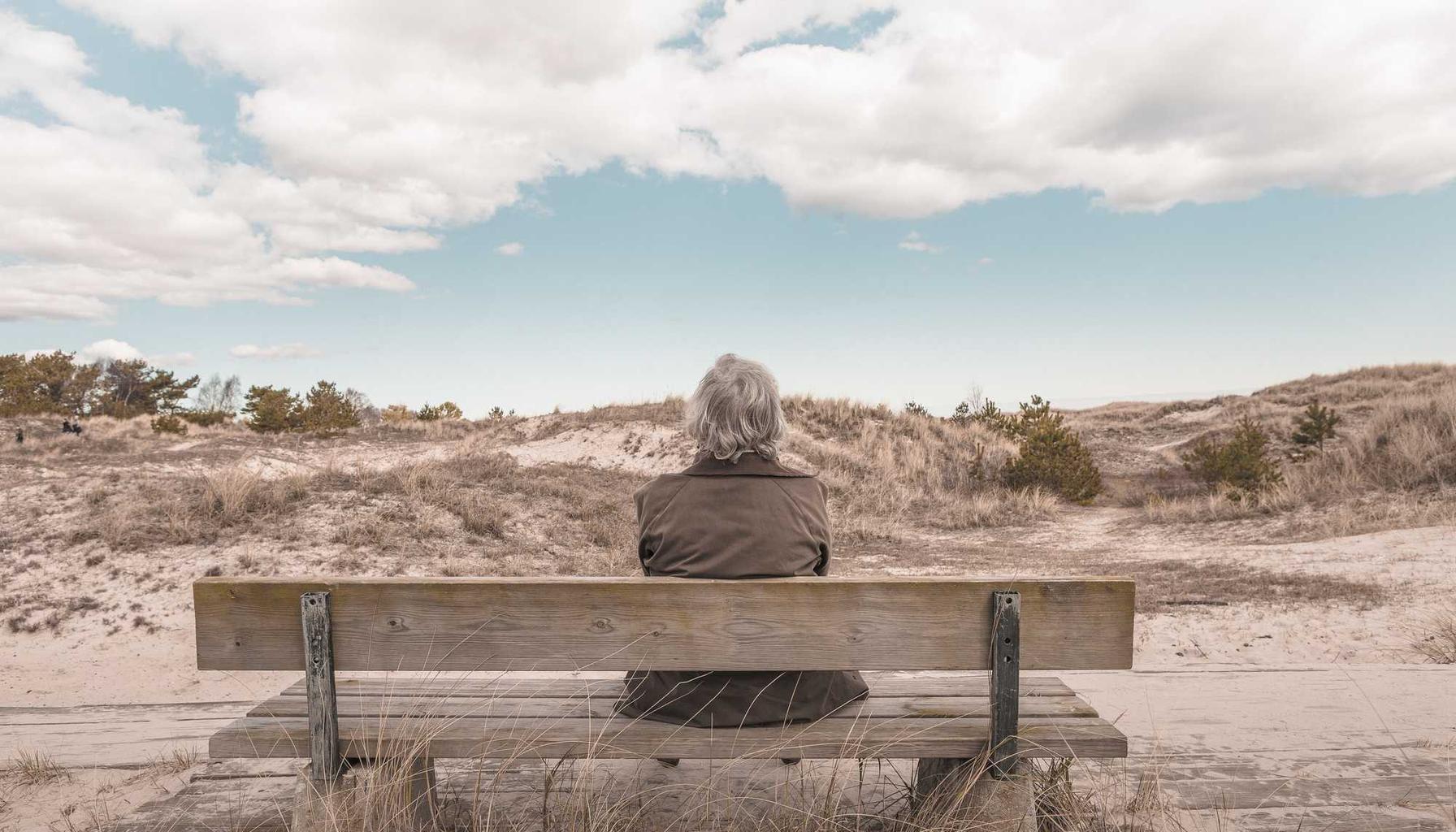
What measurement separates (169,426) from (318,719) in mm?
29953

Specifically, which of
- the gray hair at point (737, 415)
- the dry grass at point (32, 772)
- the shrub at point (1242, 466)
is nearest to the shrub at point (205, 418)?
the dry grass at point (32, 772)

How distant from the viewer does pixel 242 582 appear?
7.36 feet

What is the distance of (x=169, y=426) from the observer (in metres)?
26.9

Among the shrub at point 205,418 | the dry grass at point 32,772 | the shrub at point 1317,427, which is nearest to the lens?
the dry grass at point 32,772

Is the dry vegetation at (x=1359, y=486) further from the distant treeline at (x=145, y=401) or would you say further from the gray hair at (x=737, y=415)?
the distant treeline at (x=145, y=401)

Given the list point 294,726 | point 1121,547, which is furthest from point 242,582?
point 1121,547

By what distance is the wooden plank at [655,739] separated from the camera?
2.40 metres

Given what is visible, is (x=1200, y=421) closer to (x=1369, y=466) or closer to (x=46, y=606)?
(x=1369, y=466)

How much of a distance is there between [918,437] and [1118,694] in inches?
722

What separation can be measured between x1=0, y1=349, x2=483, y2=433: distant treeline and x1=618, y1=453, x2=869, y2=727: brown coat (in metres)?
22.7

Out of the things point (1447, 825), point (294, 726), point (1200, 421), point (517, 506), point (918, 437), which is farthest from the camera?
point (1200, 421)

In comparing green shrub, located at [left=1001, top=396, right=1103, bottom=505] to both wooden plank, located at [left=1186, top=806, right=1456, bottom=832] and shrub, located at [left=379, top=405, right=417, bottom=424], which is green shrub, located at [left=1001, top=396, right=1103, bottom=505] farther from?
shrub, located at [left=379, top=405, right=417, bottom=424]

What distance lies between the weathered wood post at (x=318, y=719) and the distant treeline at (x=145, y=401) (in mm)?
22520

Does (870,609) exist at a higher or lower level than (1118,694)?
higher
